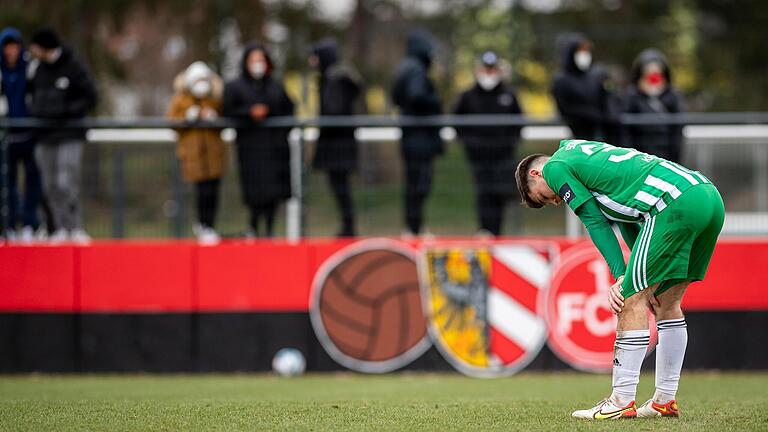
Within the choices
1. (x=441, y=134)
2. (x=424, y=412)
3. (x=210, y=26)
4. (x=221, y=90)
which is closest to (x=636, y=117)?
(x=441, y=134)

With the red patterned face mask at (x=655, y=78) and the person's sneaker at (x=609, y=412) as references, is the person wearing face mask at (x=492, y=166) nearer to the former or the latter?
the red patterned face mask at (x=655, y=78)

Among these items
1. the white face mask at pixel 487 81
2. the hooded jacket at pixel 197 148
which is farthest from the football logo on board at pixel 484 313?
the hooded jacket at pixel 197 148

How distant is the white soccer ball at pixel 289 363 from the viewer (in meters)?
12.2

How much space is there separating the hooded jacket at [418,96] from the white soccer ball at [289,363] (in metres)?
2.42

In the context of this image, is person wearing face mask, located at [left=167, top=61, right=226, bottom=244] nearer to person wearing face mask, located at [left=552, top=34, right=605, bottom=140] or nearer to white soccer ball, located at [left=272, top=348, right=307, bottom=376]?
white soccer ball, located at [left=272, top=348, right=307, bottom=376]

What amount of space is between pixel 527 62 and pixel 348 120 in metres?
18.3

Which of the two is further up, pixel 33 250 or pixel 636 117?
pixel 636 117

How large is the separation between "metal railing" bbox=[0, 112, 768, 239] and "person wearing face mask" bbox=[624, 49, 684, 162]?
14 cm

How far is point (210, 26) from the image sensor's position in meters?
26.0

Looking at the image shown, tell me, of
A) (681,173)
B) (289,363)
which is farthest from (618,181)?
(289,363)

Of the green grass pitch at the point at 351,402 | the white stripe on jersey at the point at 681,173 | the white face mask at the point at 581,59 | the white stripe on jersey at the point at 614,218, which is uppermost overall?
the white face mask at the point at 581,59

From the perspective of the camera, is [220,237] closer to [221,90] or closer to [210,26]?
[221,90]

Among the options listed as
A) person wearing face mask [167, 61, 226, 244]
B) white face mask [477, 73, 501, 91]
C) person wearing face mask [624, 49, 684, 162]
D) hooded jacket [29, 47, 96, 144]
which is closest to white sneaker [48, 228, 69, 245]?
hooded jacket [29, 47, 96, 144]

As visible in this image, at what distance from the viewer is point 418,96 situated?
42.7 feet
